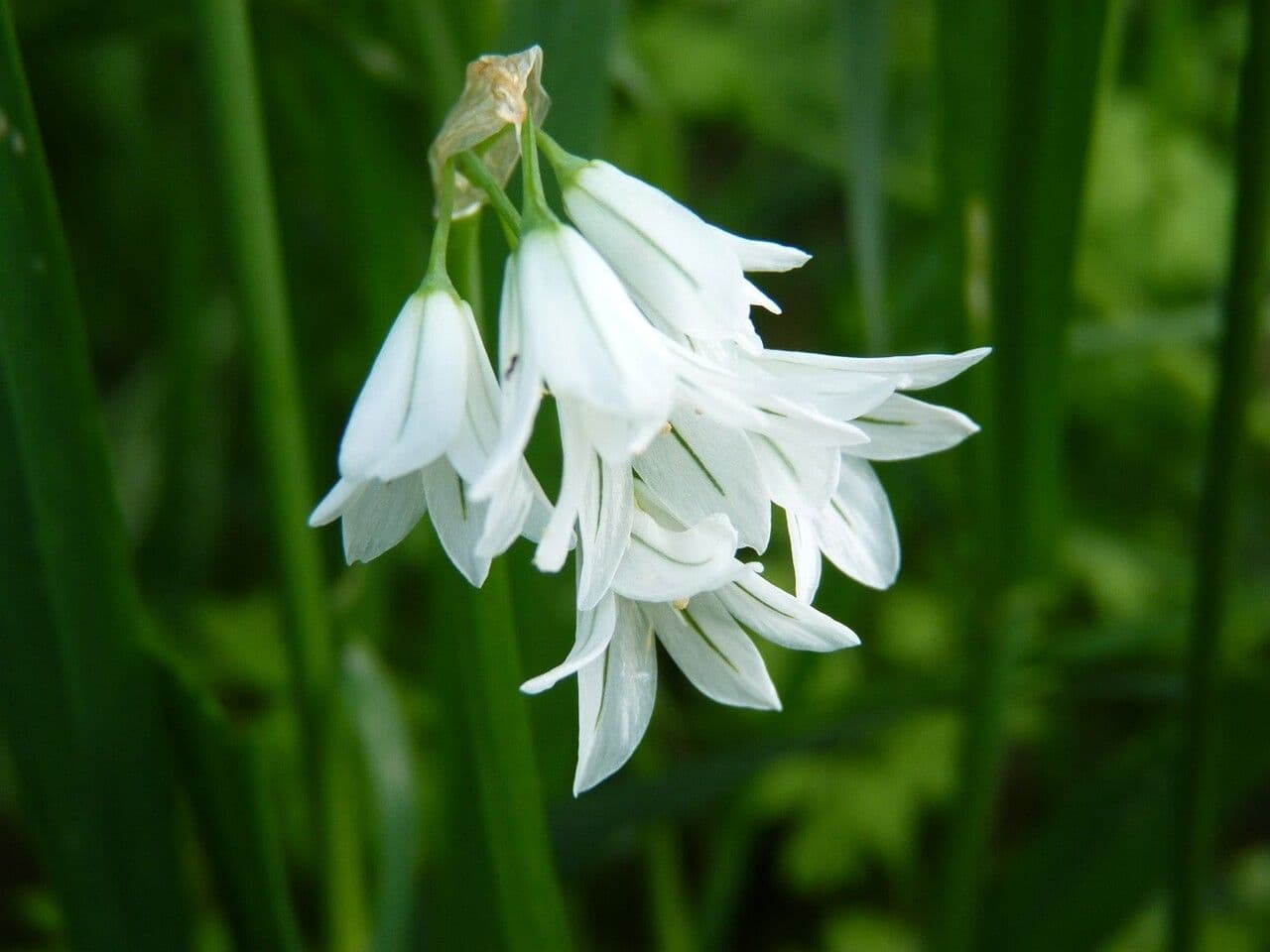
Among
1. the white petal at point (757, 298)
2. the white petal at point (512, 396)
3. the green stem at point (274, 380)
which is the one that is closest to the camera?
the white petal at point (512, 396)

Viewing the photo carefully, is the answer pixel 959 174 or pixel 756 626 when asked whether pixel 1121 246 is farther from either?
pixel 756 626

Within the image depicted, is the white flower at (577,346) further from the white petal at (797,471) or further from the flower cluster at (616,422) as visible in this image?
the white petal at (797,471)

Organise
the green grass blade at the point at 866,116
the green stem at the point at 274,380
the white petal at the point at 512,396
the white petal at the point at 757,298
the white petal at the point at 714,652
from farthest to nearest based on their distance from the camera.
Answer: the green grass blade at the point at 866,116 → the green stem at the point at 274,380 → the white petal at the point at 714,652 → the white petal at the point at 757,298 → the white petal at the point at 512,396

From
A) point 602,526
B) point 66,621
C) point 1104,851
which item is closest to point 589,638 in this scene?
point 602,526

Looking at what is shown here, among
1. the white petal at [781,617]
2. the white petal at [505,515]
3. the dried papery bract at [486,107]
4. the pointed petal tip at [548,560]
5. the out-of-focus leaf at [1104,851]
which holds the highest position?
the dried papery bract at [486,107]

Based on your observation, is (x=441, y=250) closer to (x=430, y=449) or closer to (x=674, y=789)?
(x=430, y=449)

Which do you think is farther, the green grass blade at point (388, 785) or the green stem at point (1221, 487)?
the green grass blade at point (388, 785)

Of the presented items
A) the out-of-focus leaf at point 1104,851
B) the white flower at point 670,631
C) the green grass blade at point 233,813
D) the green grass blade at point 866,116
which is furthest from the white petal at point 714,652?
the out-of-focus leaf at point 1104,851

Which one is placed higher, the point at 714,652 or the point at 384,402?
the point at 384,402

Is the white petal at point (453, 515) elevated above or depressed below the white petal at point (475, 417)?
A: below
